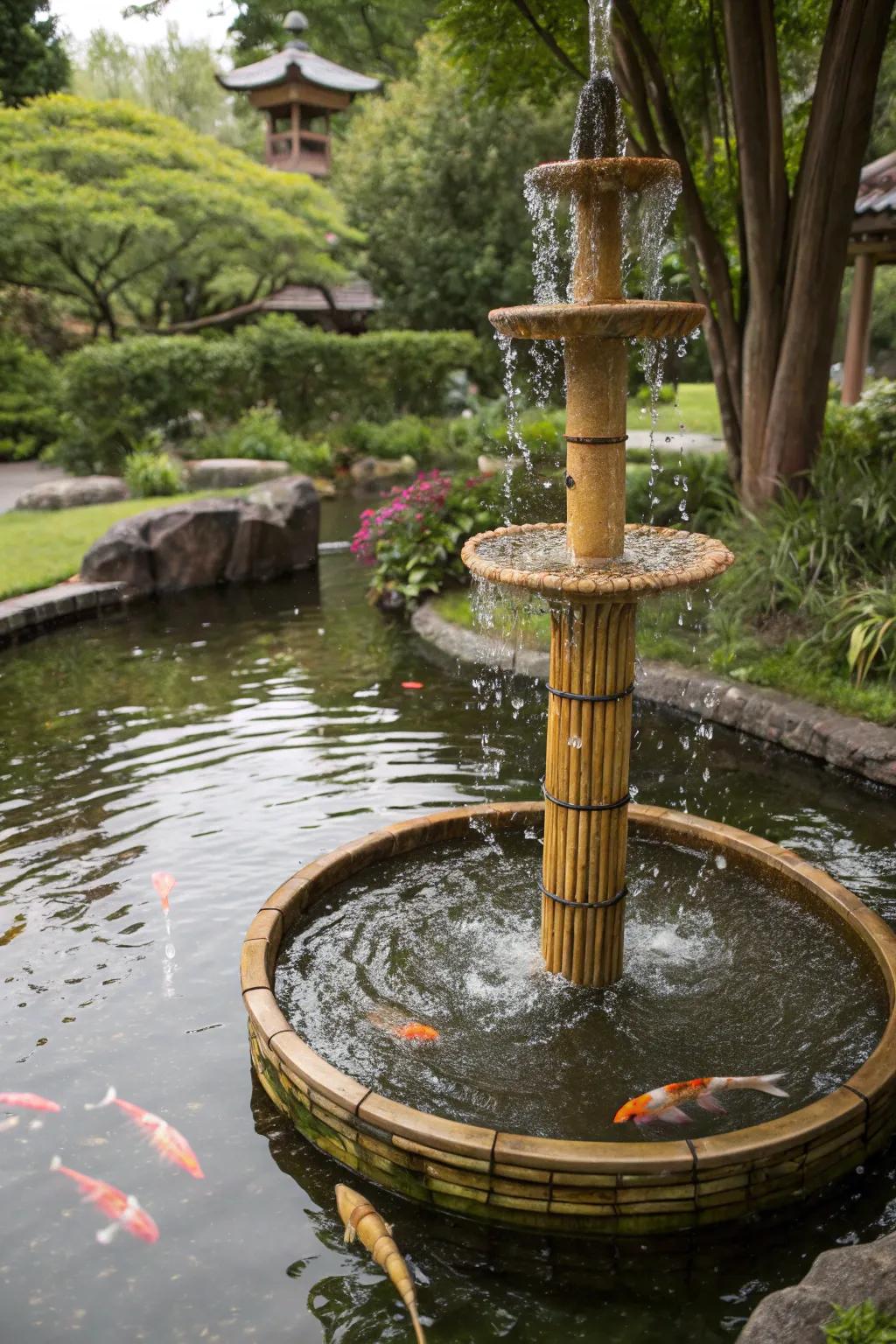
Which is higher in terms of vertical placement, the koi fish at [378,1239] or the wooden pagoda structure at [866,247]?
the wooden pagoda structure at [866,247]

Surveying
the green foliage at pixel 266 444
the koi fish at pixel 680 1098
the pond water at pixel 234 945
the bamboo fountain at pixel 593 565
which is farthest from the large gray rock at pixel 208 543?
the koi fish at pixel 680 1098

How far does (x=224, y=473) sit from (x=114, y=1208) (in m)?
12.8

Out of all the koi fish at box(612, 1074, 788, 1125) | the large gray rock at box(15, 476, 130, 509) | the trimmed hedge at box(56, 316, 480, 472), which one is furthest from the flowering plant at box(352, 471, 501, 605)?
the koi fish at box(612, 1074, 788, 1125)

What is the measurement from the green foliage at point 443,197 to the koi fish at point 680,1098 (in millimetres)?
19580

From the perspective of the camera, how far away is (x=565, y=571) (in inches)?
141

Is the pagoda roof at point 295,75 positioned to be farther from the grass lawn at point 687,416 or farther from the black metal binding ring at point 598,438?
the black metal binding ring at point 598,438

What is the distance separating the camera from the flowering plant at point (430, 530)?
10.3m

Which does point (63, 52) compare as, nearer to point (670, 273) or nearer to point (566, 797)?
point (670, 273)

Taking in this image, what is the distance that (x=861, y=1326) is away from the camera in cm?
240

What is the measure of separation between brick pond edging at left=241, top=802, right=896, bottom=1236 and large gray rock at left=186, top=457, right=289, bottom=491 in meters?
12.3

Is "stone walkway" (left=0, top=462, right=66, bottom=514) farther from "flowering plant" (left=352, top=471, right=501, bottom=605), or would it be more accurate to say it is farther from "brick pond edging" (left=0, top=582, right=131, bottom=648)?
"flowering plant" (left=352, top=471, right=501, bottom=605)

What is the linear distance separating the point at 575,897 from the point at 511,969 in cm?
51

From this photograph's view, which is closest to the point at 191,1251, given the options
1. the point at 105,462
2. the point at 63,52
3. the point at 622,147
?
the point at 622,147

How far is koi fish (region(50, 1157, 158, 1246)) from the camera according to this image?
127 inches
